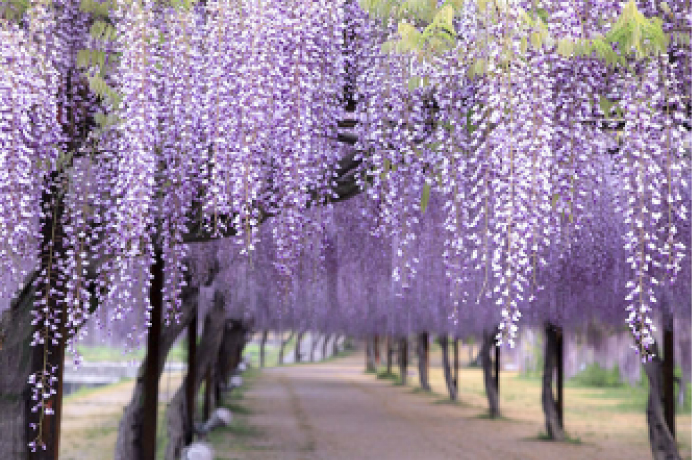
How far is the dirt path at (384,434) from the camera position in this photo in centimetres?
1235

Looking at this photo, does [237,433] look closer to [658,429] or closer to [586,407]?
[658,429]

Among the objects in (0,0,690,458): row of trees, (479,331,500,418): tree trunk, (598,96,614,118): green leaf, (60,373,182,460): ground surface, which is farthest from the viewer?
(479,331,500,418): tree trunk

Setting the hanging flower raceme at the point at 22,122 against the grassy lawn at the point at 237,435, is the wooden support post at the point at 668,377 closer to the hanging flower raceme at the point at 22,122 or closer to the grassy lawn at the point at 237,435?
the grassy lawn at the point at 237,435

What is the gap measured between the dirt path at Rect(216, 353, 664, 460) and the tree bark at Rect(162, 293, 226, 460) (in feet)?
4.06

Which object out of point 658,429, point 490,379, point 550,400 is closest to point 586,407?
point 490,379

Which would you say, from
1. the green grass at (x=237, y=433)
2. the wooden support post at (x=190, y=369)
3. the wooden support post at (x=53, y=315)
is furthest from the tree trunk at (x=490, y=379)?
the wooden support post at (x=53, y=315)

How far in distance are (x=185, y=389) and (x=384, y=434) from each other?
462 cm

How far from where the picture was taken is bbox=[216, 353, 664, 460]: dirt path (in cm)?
1235

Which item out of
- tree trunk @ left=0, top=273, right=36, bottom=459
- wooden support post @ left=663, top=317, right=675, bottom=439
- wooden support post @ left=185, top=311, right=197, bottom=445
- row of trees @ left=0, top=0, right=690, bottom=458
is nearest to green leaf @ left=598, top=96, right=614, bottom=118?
row of trees @ left=0, top=0, right=690, bottom=458

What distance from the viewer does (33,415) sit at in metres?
4.58

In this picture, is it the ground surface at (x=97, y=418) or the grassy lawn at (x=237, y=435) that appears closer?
the ground surface at (x=97, y=418)

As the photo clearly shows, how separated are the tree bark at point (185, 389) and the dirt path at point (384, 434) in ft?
4.06

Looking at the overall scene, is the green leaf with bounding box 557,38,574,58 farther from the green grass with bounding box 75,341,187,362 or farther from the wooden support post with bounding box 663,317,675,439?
the green grass with bounding box 75,341,187,362

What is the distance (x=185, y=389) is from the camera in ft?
38.0
